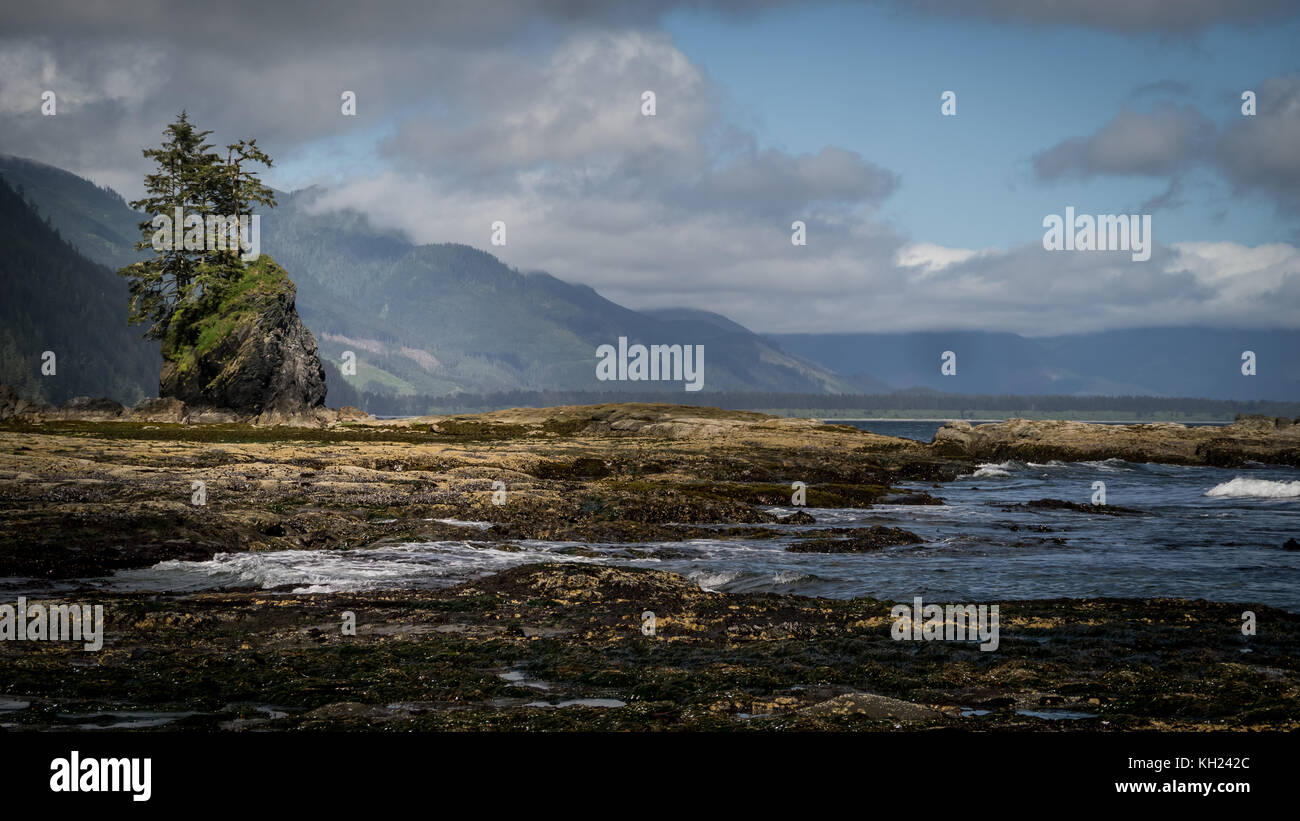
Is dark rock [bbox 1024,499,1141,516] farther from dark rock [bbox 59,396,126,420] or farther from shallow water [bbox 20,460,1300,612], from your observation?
dark rock [bbox 59,396,126,420]

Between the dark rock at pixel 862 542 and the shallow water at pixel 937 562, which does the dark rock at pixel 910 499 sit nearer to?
the shallow water at pixel 937 562

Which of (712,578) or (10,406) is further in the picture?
(10,406)

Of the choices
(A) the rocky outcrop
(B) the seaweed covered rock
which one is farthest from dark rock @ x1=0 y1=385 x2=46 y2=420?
(A) the rocky outcrop

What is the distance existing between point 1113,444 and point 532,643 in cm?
9832

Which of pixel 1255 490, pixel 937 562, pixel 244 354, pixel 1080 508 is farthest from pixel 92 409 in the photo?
pixel 1255 490

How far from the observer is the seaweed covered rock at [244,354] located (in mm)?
92875

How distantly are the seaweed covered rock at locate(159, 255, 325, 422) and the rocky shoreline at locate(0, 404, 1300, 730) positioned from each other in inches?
1872

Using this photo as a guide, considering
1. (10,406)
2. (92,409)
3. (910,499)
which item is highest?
(10,406)

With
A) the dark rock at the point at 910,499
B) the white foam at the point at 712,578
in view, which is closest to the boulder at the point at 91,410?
the dark rock at the point at 910,499

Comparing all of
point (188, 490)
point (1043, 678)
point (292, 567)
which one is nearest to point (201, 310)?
point (188, 490)

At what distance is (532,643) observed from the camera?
756 inches

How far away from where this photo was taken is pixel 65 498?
36062mm

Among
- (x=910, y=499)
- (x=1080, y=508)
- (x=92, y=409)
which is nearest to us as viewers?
(x=1080, y=508)

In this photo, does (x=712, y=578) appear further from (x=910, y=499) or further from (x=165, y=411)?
(x=165, y=411)
